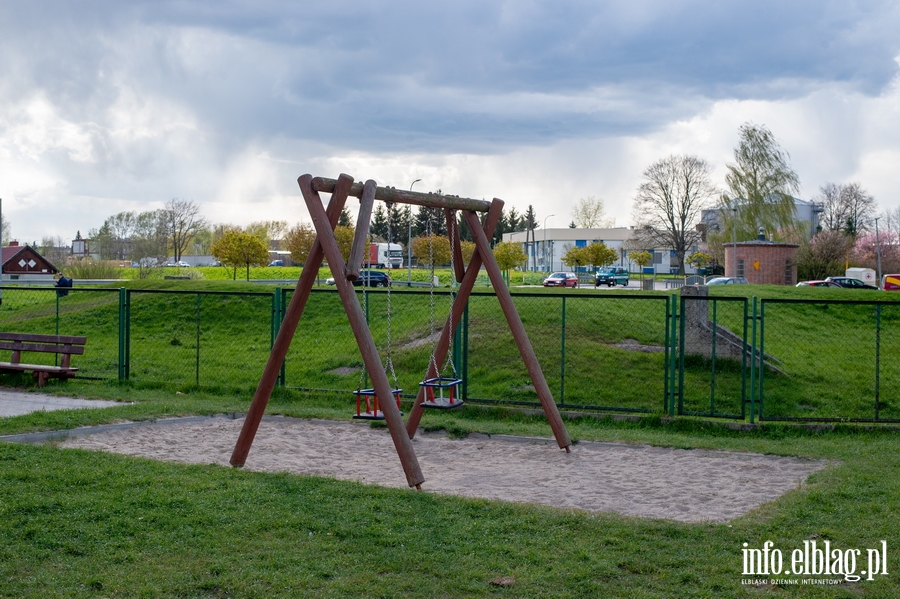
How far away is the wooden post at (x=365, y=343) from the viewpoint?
738cm

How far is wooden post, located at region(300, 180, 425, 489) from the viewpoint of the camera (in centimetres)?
738

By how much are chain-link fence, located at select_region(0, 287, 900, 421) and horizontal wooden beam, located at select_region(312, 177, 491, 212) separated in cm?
144

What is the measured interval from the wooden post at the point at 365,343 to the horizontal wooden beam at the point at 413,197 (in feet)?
A: 0.44

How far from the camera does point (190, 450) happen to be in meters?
9.21

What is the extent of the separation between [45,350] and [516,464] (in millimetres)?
10109

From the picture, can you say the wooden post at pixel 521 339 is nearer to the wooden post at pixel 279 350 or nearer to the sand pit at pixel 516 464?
the sand pit at pixel 516 464

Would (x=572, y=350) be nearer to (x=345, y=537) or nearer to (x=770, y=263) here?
(x=345, y=537)

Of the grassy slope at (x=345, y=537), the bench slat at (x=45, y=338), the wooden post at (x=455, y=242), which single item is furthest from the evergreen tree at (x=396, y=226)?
the grassy slope at (x=345, y=537)

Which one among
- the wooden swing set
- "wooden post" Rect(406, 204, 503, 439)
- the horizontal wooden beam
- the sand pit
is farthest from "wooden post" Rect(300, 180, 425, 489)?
"wooden post" Rect(406, 204, 503, 439)

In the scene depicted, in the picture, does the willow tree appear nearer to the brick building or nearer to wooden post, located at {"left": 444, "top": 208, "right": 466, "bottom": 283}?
the brick building

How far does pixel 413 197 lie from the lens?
29.3 ft

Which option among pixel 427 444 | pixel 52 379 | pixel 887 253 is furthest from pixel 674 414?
pixel 887 253

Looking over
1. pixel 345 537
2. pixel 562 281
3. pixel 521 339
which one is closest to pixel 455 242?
pixel 521 339

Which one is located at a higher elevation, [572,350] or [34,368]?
[572,350]
